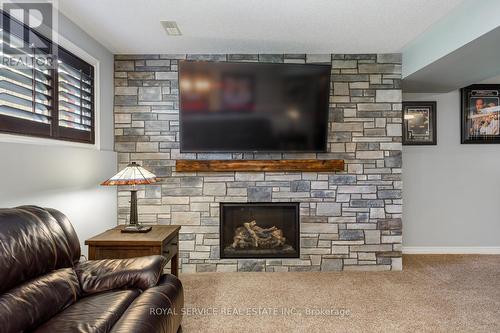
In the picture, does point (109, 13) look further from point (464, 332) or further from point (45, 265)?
point (464, 332)

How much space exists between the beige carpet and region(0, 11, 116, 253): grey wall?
46.1 inches

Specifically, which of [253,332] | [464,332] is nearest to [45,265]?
[253,332]

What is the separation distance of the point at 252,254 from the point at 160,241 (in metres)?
1.37

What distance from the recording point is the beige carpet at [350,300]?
89.7 inches

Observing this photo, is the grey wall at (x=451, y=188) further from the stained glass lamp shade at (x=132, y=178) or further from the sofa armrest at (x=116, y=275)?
the sofa armrest at (x=116, y=275)

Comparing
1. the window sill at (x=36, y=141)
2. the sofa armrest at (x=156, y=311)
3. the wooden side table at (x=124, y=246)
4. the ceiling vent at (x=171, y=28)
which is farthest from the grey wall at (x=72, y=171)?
the sofa armrest at (x=156, y=311)

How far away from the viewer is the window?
197 cm

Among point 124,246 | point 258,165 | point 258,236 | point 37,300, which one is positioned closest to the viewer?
point 37,300

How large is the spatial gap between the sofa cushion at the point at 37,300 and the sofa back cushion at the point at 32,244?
0.15 ft

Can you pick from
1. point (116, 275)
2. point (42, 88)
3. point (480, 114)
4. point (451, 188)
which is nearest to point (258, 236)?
point (116, 275)

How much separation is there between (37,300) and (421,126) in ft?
14.1

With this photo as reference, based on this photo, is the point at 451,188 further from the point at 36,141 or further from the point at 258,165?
the point at 36,141

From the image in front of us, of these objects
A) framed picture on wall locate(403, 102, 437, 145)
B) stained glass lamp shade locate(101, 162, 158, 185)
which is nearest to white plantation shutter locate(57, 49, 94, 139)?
stained glass lamp shade locate(101, 162, 158, 185)

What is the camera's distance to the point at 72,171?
2.57 metres
